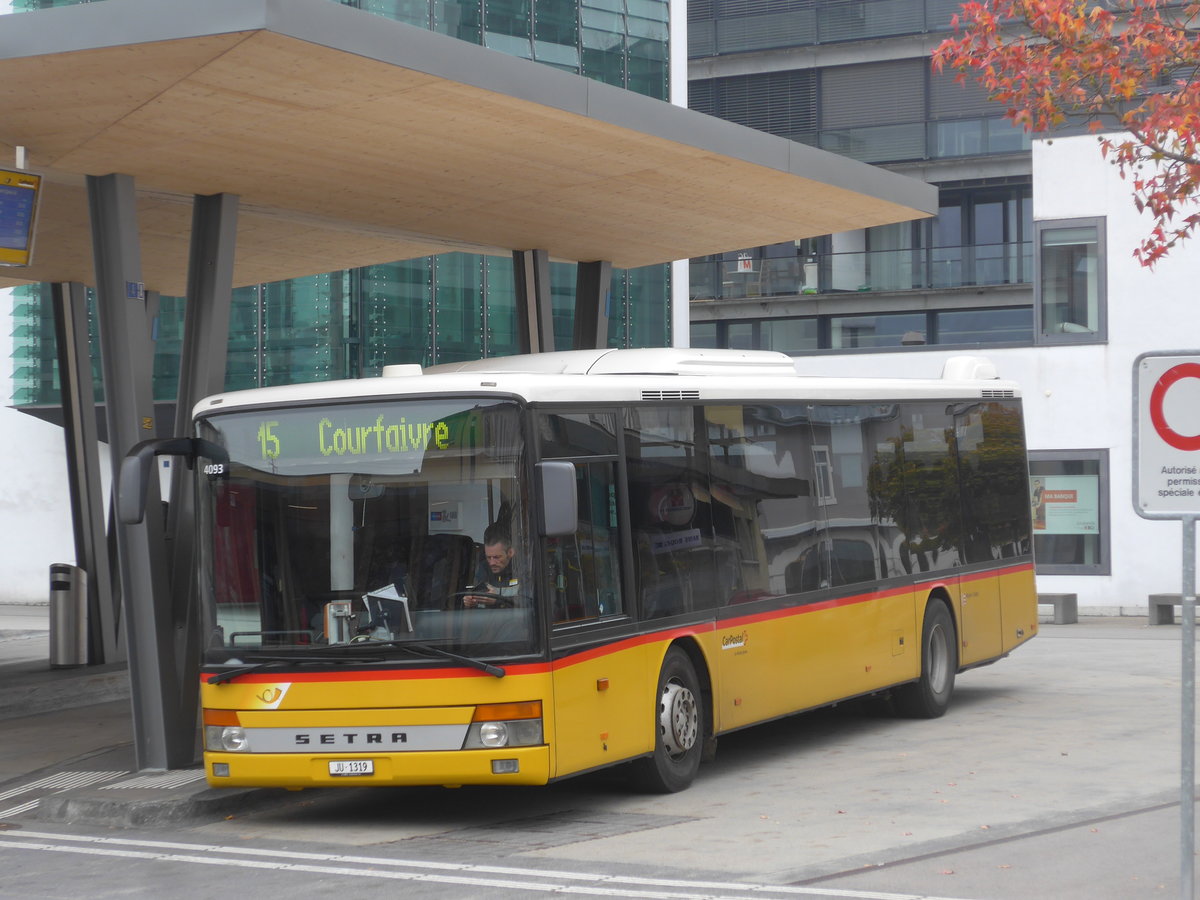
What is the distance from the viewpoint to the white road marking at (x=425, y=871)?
320 inches

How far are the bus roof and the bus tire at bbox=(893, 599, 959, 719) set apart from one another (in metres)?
1.98

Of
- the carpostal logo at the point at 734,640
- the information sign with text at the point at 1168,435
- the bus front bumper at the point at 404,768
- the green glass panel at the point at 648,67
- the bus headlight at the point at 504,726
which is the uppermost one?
the green glass panel at the point at 648,67

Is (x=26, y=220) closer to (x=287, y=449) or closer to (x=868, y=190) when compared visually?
(x=287, y=449)

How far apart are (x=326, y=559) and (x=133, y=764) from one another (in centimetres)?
351

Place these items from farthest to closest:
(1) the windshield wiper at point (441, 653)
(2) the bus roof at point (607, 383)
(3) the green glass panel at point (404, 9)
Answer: (3) the green glass panel at point (404, 9) → (2) the bus roof at point (607, 383) → (1) the windshield wiper at point (441, 653)

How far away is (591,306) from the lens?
18328mm

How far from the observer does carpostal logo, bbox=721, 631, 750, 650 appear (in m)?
11.9

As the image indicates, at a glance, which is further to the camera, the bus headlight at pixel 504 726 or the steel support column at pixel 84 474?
the steel support column at pixel 84 474

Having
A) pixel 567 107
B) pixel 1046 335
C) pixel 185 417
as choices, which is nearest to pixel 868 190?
pixel 567 107

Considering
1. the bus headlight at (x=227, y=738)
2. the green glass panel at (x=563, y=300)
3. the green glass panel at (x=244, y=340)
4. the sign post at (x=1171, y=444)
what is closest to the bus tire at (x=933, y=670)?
the bus headlight at (x=227, y=738)

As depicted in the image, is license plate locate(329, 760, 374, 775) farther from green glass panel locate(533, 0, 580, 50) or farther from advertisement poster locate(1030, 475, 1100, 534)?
green glass panel locate(533, 0, 580, 50)

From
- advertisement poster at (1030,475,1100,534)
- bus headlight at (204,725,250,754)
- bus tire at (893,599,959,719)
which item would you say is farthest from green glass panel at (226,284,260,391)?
bus headlight at (204,725,250,754)

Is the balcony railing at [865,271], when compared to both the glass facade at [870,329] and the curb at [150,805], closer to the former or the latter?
the glass facade at [870,329]

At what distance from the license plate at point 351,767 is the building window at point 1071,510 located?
19377 millimetres
